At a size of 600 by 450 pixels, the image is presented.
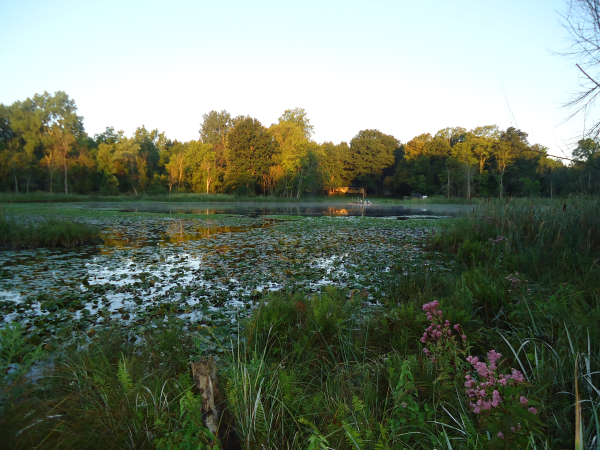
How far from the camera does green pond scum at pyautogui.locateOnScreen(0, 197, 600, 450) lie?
5.97 ft

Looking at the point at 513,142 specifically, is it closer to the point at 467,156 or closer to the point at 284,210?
the point at 284,210

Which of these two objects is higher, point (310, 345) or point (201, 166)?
point (201, 166)

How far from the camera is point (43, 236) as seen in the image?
9906 mm

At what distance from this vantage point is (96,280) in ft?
21.0

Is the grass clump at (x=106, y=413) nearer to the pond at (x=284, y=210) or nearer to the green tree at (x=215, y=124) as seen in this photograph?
the pond at (x=284, y=210)

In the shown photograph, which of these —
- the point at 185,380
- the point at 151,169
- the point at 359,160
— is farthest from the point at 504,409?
the point at 359,160

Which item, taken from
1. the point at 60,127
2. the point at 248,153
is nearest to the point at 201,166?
the point at 248,153

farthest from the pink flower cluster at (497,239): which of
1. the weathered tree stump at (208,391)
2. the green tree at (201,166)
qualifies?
the green tree at (201,166)

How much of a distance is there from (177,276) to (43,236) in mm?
5834

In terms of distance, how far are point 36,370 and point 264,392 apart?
2043 mm

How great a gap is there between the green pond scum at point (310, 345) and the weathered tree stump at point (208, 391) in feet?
0.20

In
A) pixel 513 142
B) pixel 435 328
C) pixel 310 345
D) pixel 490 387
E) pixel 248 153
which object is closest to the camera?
pixel 490 387

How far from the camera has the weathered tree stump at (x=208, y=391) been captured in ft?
6.19

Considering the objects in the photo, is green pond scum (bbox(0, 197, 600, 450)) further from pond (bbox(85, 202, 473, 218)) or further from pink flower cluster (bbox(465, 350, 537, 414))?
pond (bbox(85, 202, 473, 218))
